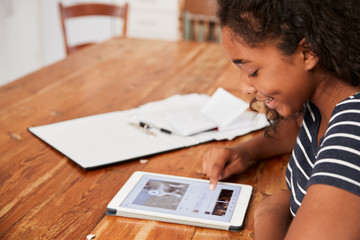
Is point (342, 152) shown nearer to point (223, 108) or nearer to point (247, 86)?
point (247, 86)

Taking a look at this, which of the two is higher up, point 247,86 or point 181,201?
point 247,86

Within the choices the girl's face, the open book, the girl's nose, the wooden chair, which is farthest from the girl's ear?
the wooden chair

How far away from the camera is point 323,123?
0.95 m

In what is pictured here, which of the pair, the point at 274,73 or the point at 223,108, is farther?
the point at 223,108

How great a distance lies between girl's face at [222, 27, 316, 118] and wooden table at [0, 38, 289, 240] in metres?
0.27

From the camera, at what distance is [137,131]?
138 centimetres

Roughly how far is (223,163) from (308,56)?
42 centimetres

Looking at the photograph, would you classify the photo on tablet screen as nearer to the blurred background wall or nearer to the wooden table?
the wooden table

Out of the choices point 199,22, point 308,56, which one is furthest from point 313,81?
point 199,22

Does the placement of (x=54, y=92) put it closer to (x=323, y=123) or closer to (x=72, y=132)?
(x=72, y=132)

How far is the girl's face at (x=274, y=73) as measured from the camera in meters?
0.80

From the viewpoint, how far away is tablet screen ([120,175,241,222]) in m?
0.96

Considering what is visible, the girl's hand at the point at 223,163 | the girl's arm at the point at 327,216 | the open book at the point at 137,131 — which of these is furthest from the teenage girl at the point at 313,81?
the open book at the point at 137,131

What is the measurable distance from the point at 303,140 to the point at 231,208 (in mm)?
213
